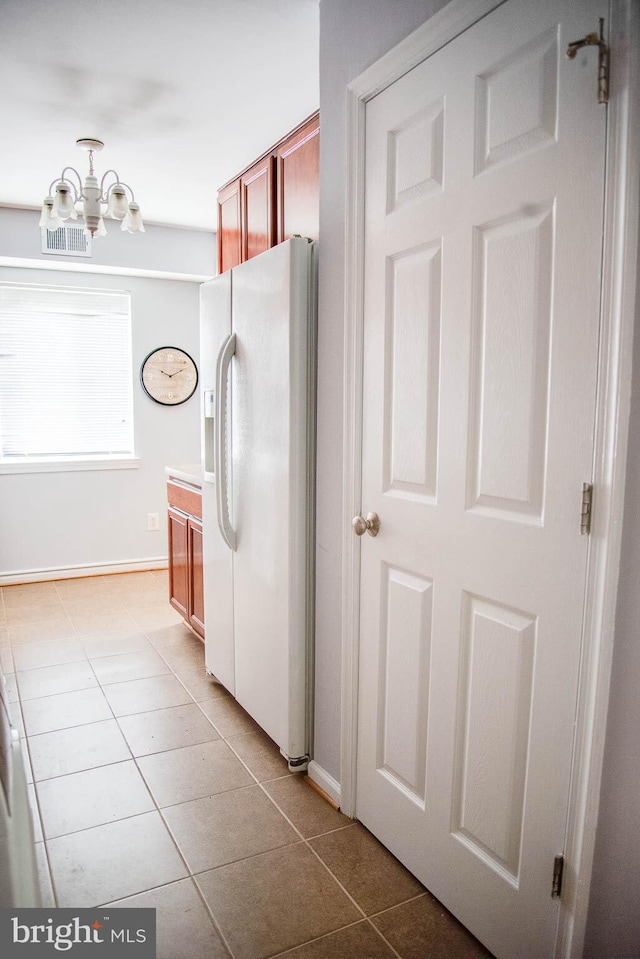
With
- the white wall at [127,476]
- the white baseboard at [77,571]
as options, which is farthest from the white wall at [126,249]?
the white baseboard at [77,571]

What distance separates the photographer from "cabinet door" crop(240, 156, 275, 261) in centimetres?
272

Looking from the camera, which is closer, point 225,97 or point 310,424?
point 310,424

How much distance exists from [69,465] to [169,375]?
40.1 inches

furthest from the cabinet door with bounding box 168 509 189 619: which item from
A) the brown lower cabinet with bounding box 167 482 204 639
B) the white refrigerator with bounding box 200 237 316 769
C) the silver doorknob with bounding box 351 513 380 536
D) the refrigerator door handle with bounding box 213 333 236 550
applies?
the silver doorknob with bounding box 351 513 380 536

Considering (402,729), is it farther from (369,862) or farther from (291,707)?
(291,707)

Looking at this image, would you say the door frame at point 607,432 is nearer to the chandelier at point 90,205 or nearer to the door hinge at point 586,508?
the door hinge at point 586,508

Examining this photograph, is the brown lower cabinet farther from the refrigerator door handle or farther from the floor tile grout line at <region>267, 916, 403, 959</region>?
the floor tile grout line at <region>267, 916, 403, 959</region>

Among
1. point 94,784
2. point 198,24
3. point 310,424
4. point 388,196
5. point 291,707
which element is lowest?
point 94,784

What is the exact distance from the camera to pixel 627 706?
117 centimetres

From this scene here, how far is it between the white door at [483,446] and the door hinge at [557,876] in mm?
18

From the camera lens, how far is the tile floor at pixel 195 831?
5.16 feet

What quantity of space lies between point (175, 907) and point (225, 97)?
2.86 metres

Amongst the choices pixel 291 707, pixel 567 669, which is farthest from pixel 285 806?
pixel 567 669

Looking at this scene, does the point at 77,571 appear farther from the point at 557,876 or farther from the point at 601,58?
the point at 601,58
